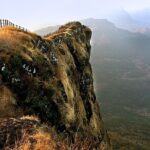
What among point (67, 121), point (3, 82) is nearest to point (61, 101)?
point (67, 121)

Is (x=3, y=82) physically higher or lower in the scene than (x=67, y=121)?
higher

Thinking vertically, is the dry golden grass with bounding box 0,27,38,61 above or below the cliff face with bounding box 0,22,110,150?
above

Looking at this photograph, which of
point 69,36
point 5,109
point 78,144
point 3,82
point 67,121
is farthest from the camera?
point 69,36

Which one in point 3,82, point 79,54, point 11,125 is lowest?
point 79,54

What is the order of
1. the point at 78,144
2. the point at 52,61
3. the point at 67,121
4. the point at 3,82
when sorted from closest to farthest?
the point at 78,144 → the point at 3,82 → the point at 67,121 → the point at 52,61

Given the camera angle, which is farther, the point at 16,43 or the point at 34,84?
the point at 16,43

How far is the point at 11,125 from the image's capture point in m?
19.8

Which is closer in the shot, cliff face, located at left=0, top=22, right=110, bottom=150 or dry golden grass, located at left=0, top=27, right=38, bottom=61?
cliff face, located at left=0, top=22, right=110, bottom=150

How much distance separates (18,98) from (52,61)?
14.5 metres

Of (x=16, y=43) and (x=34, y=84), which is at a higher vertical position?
(x=16, y=43)

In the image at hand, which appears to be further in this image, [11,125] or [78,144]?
[11,125]

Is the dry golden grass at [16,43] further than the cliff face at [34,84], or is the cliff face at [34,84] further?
the dry golden grass at [16,43]

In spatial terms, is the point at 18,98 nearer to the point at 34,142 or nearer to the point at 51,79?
the point at 51,79

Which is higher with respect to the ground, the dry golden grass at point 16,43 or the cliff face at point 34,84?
the dry golden grass at point 16,43
